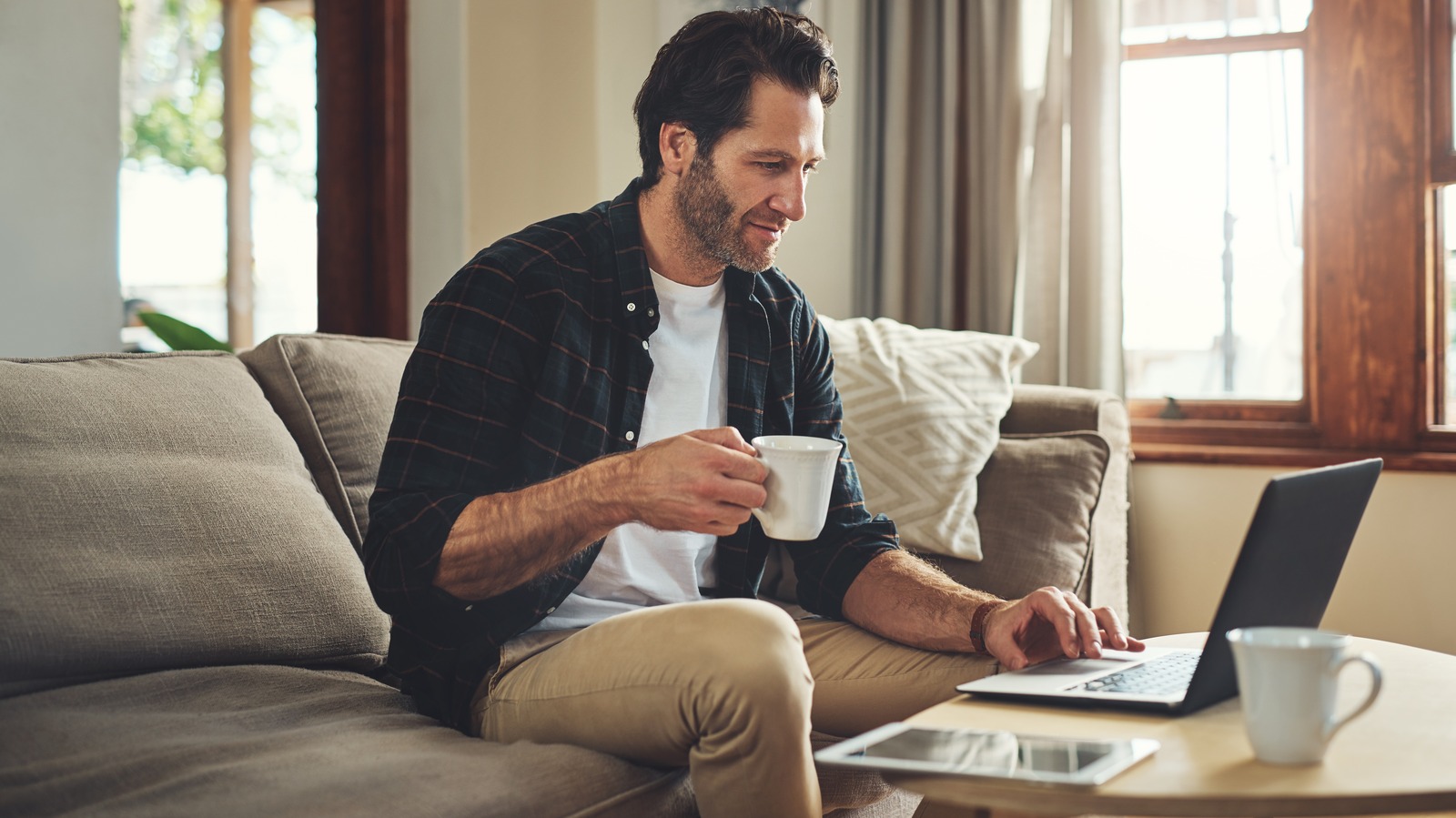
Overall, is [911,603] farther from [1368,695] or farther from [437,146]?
[437,146]

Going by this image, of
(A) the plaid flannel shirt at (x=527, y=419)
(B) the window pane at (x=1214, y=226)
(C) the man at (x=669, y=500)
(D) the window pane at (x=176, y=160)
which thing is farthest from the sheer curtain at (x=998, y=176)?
(D) the window pane at (x=176, y=160)

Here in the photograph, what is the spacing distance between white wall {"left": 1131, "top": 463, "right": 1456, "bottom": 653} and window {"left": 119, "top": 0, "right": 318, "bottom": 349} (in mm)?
2588

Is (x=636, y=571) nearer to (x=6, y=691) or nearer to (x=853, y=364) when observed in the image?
(x=6, y=691)

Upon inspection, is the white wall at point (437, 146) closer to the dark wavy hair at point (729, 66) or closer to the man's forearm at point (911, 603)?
the dark wavy hair at point (729, 66)

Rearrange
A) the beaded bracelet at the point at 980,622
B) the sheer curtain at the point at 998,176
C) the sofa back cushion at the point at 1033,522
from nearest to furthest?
the beaded bracelet at the point at 980,622
the sofa back cushion at the point at 1033,522
the sheer curtain at the point at 998,176

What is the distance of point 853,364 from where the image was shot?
219 cm

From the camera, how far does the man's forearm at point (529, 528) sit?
1.18 meters

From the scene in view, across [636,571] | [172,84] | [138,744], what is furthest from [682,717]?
[172,84]

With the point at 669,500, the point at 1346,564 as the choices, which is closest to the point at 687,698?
the point at 669,500

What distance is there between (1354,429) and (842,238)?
3.98 feet

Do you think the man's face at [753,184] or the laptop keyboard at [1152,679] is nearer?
the laptop keyboard at [1152,679]

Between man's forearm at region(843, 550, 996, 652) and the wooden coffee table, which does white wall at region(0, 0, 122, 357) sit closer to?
man's forearm at region(843, 550, 996, 652)

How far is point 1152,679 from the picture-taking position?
3.65 feet

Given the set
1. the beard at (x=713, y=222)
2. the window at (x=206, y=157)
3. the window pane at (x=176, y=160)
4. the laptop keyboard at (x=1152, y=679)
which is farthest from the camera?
the window pane at (x=176, y=160)
